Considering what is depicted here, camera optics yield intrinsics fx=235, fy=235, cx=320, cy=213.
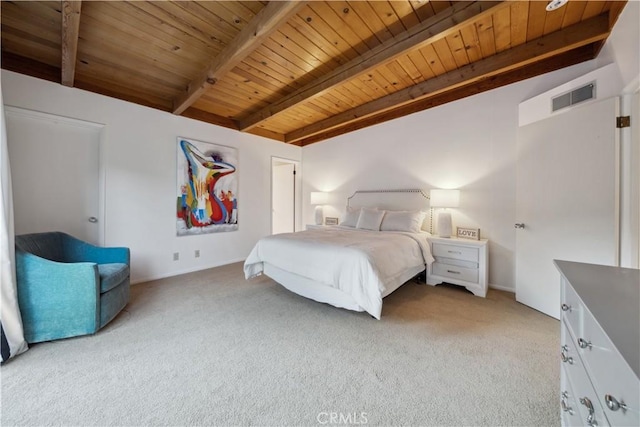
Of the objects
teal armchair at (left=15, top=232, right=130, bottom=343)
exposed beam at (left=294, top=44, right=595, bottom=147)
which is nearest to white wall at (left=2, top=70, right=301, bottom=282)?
teal armchair at (left=15, top=232, right=130, bottom=343)

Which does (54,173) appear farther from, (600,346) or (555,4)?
(555,4)

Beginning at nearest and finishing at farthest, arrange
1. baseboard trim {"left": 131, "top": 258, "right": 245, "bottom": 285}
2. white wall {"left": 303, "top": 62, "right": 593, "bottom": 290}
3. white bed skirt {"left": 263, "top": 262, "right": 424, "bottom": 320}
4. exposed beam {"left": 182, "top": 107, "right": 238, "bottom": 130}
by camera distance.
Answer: white bed skirt {"left": 263, "top": 262, "right": 424, "bottom": 320} < white wall {"left": 303, "top": 62, "right": 593, "bottom": 290} < baseboard trim {"left": 131, "top": 258, "right": 245, "bottom": 285} < exposed beam {"left": 182, "top": 107, "right": 238, "bottom": 130}

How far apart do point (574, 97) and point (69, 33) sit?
14.6ft

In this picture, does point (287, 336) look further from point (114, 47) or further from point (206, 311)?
point (114, 47)

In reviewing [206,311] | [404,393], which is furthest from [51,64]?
[404,393]

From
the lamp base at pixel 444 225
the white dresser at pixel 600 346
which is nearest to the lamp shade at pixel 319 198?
the lamp base at pixel 444 225

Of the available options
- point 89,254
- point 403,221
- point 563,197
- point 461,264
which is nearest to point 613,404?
point 563,197

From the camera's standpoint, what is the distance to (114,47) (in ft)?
7.84

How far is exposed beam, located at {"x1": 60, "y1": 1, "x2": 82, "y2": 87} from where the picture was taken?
1715 mm

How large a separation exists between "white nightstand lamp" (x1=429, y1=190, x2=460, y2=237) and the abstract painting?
3335mm

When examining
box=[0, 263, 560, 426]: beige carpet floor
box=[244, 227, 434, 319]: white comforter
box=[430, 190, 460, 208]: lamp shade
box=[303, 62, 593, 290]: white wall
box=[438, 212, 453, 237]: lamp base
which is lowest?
box=[0, 263, 560, 426]: beige carpet floor

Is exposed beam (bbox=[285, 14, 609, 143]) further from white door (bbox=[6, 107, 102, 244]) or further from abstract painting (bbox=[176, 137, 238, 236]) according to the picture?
white door (bbox=[6, 107, 102, 244])

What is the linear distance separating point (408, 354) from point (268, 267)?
1.86 m

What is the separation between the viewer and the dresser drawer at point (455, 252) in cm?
286
